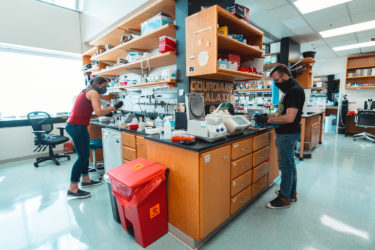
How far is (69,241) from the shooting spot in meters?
1.67

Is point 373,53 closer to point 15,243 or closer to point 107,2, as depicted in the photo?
point 107,2

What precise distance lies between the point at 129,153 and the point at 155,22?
1.78 metres

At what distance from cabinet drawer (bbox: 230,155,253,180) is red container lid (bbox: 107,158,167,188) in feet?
2.19

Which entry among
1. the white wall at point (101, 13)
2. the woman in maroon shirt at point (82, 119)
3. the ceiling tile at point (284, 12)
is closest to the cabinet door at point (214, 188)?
the woman in maroon shirt at point (82, 119)

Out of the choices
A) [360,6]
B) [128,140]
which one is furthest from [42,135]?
[360,6]

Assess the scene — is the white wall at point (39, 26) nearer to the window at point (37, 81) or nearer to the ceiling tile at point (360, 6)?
the window at point (37, 81)

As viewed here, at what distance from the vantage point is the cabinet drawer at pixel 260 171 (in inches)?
85.4

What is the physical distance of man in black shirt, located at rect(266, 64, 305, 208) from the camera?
6.17ft

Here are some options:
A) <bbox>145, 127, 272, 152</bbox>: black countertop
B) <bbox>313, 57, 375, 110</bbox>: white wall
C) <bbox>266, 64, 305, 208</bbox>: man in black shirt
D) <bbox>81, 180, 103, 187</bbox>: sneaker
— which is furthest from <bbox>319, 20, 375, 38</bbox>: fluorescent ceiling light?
<bbox>81, 180, 103, 187</bbox>: sneaker

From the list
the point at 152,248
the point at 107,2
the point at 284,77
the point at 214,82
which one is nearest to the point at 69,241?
the point at 152,248

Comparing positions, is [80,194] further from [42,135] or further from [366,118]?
[366,118]

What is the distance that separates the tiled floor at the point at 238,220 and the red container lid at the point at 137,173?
632mm

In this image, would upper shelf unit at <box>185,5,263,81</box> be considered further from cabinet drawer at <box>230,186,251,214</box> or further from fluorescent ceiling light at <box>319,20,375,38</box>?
fluorescent ceiling light at <box>319,20,375,38</box>

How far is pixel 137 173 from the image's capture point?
1521 millimetres
